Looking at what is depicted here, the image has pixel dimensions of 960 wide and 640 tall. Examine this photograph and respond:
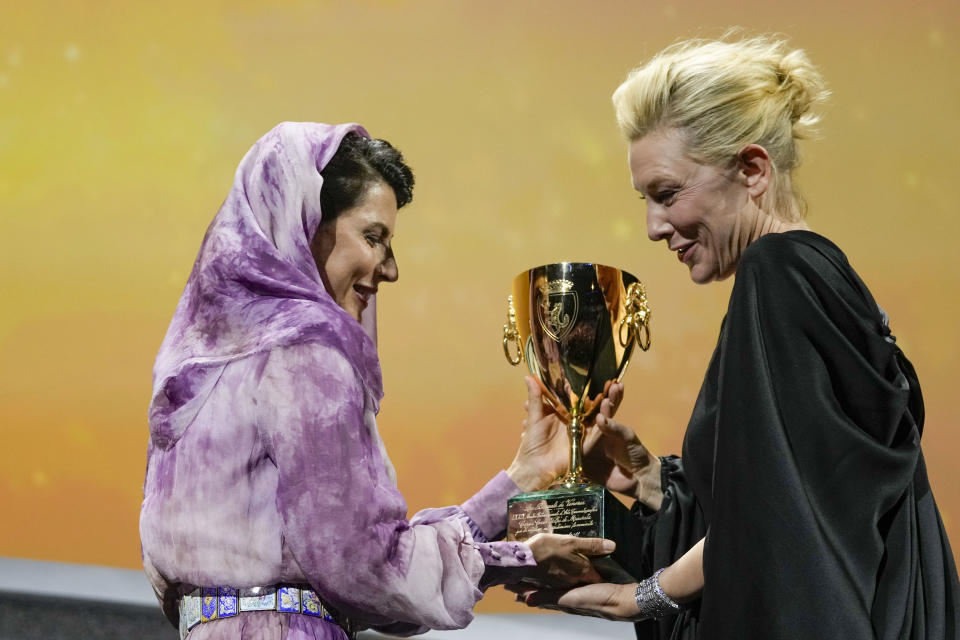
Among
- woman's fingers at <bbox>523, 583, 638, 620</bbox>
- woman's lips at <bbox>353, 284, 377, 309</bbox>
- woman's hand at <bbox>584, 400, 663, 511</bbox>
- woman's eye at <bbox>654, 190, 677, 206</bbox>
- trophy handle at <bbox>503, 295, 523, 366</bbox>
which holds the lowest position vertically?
woman's fingers at <bbox>523, 583, 638, 620</bbox>

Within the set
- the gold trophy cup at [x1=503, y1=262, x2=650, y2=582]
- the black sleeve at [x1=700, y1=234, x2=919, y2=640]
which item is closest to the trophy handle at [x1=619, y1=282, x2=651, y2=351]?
the gold trophy cup at [x1=503, y1=262, x2=650, y2=582]

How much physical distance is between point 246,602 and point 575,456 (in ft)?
2.49

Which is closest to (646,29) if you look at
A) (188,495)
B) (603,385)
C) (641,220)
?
(641,220)

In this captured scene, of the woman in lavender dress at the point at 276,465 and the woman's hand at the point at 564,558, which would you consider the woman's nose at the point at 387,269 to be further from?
the woman's hand at the point at 564,558

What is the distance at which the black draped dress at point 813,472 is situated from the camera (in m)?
1.42

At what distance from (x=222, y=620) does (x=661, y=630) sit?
Result: 76 cm

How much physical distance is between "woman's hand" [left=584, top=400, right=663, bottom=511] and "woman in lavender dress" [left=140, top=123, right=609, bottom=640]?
51cm

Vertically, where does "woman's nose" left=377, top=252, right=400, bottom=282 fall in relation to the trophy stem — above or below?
above

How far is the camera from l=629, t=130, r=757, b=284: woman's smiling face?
174 cm

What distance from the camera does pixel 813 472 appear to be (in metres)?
1.45

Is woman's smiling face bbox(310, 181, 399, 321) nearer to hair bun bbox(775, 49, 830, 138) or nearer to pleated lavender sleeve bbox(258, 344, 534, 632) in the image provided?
pleated lavender sleeve bbox(258, 344, 534, 632)

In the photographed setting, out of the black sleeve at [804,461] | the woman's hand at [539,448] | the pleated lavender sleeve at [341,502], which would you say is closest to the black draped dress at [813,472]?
the black sleeve at [804,461]

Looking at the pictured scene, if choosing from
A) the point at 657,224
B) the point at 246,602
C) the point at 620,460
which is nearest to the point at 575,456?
the point at 620,460

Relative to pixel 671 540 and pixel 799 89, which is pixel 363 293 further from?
pixel 799 89
